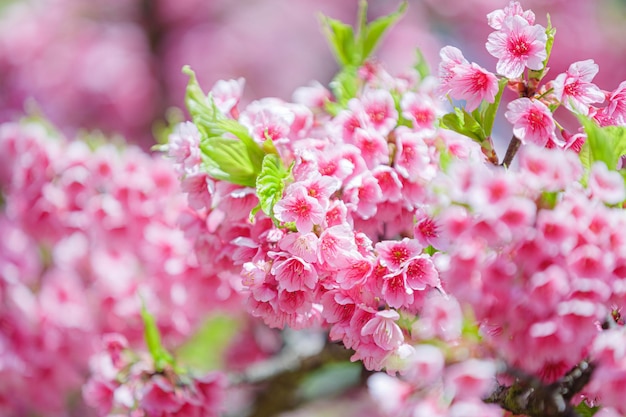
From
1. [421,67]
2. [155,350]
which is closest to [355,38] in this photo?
[421,67]

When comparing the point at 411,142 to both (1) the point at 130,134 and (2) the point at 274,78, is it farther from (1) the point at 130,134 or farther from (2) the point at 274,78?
(2) the point at 274,78

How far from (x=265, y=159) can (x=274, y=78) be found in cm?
271

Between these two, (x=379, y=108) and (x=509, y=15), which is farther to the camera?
(x=379, y=108)

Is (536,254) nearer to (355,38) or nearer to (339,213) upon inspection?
(339,213)

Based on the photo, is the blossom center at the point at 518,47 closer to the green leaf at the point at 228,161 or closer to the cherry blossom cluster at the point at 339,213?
the cherry blossom cluster at the point at 339,213

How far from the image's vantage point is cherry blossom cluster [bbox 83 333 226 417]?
1.14 meters

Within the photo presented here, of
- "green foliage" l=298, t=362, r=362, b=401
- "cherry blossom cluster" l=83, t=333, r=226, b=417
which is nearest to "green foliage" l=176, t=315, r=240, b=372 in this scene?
"green foliage" l=298, t=362, r=362, b=401

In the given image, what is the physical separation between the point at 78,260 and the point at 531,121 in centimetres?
109

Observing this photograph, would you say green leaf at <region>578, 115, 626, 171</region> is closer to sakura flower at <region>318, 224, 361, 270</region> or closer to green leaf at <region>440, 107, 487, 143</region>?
green leaf at <region>440, 107, 487, 143</region>

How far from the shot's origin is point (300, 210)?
88cm

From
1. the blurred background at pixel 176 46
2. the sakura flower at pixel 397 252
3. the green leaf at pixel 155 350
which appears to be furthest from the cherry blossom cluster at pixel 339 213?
the blurred background at pixel 176 46

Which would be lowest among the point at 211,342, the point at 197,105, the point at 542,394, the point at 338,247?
the point at 211,342

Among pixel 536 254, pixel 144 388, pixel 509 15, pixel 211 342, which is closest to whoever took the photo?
pixel 536 254

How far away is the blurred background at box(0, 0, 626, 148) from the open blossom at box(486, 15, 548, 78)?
1860 mm
